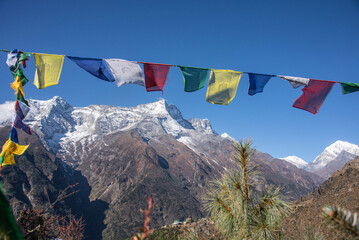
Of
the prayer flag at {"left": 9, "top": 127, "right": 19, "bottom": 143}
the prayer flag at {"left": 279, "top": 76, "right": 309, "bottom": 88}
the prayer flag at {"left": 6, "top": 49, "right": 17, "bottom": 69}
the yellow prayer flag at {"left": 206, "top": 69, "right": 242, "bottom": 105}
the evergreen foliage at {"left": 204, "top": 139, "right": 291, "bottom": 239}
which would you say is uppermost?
the prayer flag at {"left": 279, "top": 76, "right": 309, "bottom": 88}

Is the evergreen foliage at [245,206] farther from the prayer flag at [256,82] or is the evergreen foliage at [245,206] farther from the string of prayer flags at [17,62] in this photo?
the string of prayer flags at [17,62]

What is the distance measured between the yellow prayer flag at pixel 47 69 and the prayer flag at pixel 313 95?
6.98m

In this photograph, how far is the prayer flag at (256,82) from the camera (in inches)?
257

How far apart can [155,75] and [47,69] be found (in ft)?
9.57

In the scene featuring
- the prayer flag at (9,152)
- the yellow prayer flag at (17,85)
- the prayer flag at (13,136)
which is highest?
the yellow prayer flag at (17,85)

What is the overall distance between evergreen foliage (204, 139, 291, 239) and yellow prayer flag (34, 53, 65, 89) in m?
5.31

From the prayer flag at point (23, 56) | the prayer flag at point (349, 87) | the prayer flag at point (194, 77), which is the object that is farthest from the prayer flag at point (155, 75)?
the prayer flag at point (349, 87)

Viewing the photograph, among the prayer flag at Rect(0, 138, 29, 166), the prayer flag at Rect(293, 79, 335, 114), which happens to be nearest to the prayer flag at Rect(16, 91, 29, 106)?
the prayer flag at Rect(0, 138, 29, 166)

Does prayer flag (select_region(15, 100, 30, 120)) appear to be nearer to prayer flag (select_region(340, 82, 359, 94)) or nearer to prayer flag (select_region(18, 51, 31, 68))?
prayer flag (select_region(18, 51, 31, 68))

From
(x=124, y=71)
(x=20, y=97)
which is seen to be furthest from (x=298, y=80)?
(x=20, y=97)

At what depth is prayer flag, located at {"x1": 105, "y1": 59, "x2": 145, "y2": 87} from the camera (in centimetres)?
635

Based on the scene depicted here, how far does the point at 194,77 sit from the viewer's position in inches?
253

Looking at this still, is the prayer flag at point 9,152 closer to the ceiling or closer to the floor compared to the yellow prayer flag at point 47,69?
closer to the floor

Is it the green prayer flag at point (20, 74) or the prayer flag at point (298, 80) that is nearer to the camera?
the green prayer flag at point (20, 74)
